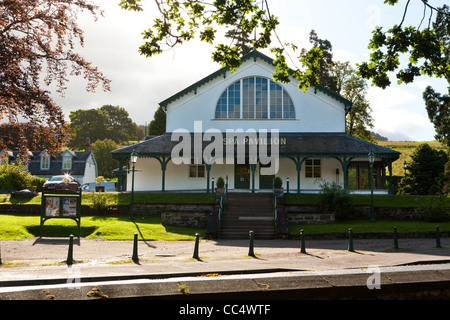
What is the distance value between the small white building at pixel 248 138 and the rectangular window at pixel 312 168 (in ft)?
0.08

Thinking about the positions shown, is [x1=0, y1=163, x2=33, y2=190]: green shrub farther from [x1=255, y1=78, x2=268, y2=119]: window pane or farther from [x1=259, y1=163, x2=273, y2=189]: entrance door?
[x1=255, y1=78, x2=268, y2=119]: window pane

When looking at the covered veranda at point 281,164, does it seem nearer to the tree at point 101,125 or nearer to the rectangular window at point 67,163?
the rectangular window at point 67,163

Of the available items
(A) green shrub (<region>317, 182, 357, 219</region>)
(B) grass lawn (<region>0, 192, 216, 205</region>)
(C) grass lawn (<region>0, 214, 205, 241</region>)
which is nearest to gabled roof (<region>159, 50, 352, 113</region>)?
(B) grass lawn (<region>0, 192, 216, 205</region>)

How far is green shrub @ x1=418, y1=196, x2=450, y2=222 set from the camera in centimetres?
2145

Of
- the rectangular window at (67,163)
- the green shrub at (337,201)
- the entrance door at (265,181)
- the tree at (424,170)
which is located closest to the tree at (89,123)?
the rectangular window at (67,163)

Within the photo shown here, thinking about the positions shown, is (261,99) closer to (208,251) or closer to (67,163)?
(208,251)

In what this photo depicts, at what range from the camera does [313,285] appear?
2.90 m

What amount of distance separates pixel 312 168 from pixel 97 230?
753 inches

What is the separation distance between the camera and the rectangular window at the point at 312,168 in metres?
31.3

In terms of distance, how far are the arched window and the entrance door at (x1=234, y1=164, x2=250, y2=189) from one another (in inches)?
179

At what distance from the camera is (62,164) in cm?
5116

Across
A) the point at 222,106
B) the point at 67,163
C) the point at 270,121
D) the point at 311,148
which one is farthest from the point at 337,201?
the point at 67,163
